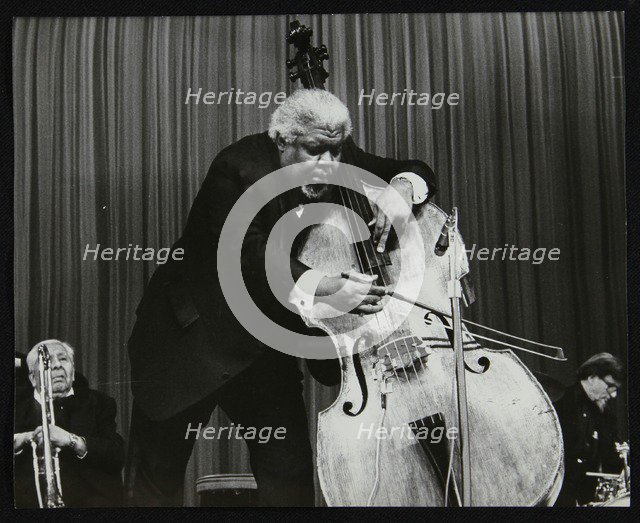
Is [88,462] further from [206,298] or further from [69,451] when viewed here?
[206,298]

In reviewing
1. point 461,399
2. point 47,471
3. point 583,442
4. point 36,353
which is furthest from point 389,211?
point 47,471

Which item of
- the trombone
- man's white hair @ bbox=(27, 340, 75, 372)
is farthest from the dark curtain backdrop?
the trombone

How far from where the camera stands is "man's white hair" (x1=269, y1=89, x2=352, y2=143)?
90.2 inches

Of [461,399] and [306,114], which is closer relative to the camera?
[461,399]

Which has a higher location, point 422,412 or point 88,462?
point 422,412

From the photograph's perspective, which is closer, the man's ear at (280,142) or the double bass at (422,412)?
the double bass at (422,412)

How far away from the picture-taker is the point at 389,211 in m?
2.27

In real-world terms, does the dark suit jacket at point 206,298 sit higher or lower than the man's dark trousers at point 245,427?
higher

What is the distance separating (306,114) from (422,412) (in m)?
0.93

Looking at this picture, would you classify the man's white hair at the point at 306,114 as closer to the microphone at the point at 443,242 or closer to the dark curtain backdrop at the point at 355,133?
the dark curtain backdrop at the point at 355,133

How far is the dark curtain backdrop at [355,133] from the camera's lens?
2307mm

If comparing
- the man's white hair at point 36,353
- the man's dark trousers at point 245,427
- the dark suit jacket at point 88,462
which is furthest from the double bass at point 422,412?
the man's white hair at point 36,353

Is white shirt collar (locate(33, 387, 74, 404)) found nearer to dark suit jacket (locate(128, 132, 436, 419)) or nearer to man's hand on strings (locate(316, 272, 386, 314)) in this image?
dark suit jacket (locate(128, 132, 436, 419))

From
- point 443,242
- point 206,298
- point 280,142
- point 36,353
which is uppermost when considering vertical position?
point 280,142
